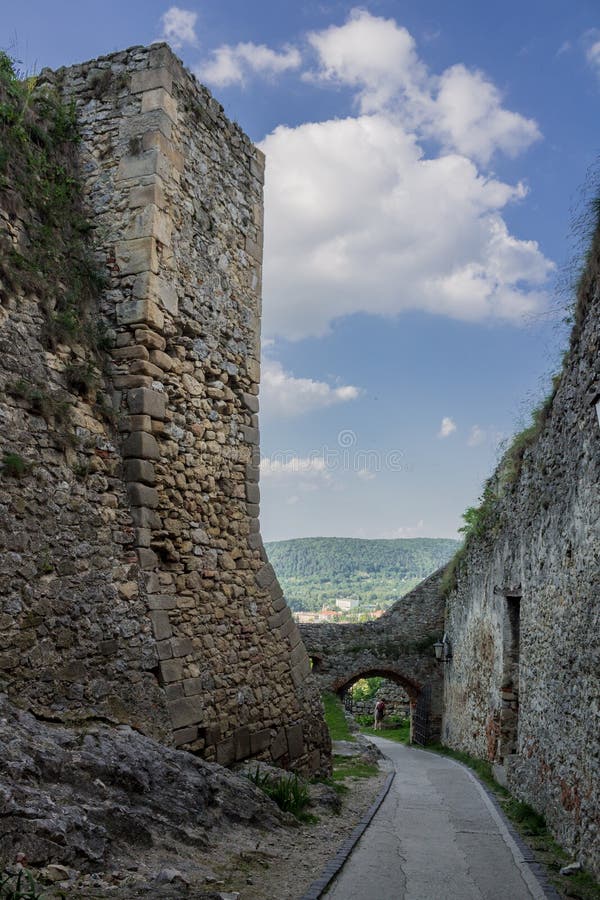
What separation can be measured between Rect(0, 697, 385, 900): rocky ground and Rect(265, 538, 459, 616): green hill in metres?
64.5

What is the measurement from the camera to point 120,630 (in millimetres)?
6047

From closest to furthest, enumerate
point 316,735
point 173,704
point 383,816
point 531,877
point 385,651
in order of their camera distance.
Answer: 1. point 531,877
2. point 173,704
3. point 383,816
4. point 316,735
5. point 385,651

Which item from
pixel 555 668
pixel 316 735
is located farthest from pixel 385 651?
pixel 555 668

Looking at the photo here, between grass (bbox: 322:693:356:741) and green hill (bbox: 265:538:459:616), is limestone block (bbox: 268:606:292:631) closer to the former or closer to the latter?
grass (bbox: 322:693:356:741)

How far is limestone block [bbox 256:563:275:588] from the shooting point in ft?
27.6

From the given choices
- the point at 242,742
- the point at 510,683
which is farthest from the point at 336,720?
the point at 242,742

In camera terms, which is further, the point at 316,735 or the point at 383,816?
the point at 316,735

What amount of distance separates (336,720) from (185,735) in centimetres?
1133

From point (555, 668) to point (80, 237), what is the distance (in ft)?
19.9

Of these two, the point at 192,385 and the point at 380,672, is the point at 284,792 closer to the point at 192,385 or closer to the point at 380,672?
the point at 192,385

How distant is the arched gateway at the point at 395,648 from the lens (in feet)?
69.1

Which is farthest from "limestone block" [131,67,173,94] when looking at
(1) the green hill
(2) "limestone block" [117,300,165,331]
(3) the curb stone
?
(1) the green hill

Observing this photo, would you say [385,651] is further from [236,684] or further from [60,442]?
[60,442]

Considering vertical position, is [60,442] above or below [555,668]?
above
